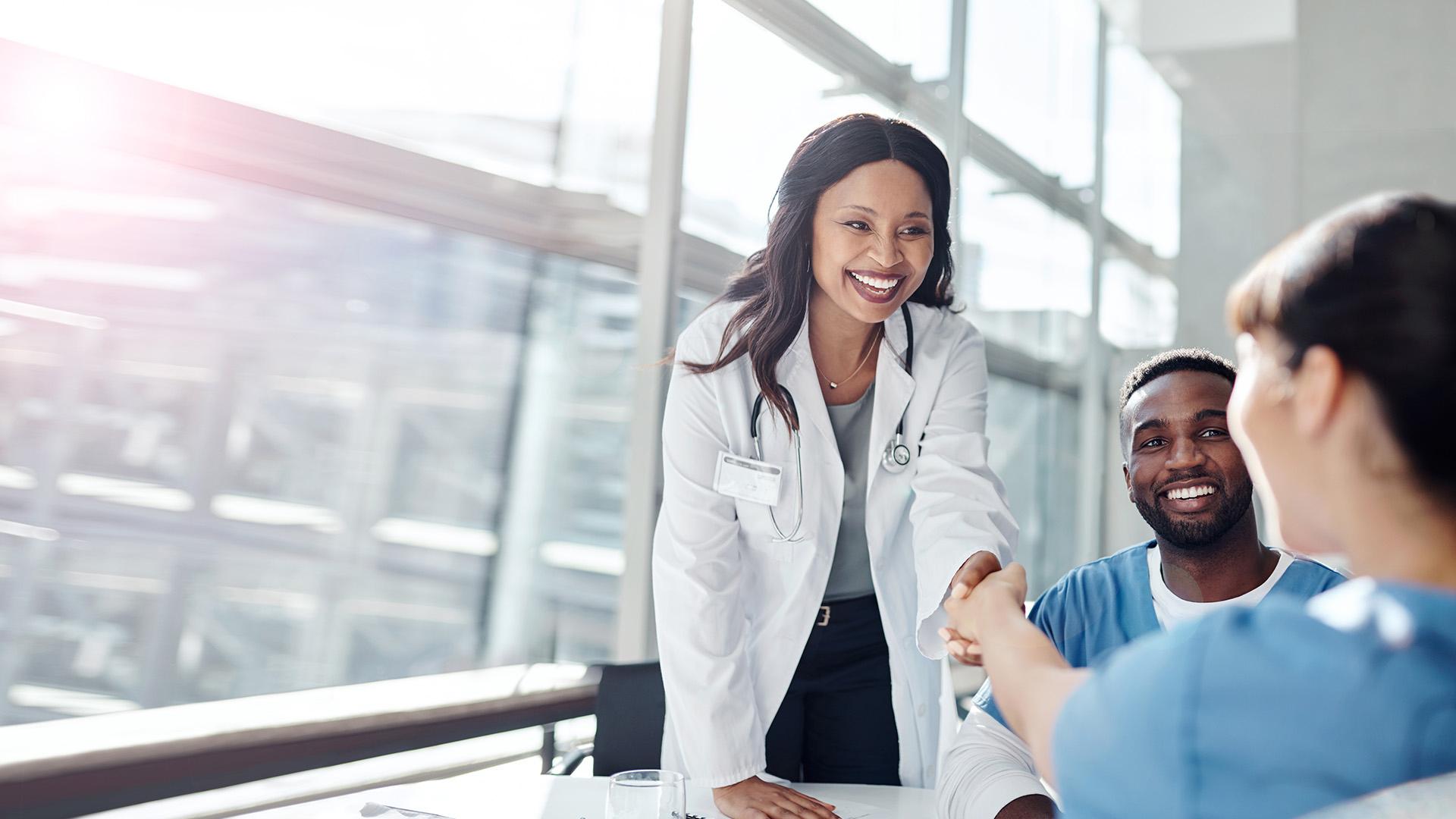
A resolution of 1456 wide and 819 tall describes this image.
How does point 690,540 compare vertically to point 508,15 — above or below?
below

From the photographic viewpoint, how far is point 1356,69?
3760 millimetres

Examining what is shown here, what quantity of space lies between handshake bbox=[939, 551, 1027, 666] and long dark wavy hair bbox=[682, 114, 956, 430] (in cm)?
44

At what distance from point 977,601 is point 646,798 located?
1.21ft

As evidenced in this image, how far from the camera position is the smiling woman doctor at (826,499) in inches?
61.9

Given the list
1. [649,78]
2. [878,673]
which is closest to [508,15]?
[649,78]

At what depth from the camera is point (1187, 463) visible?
1.48 meters

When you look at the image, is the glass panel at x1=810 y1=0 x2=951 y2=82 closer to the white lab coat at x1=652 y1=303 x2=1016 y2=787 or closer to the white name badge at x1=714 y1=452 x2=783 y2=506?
Answer: the white lab coat at x1=652 y1=303 x2=1016 y2=787

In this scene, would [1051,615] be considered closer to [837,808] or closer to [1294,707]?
[837,808]

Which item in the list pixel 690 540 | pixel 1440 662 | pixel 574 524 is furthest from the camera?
pixel 574 524

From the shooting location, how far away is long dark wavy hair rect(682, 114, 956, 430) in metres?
1.62

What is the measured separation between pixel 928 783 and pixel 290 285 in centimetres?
159

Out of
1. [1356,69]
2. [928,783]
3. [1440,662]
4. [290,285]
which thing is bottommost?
[928,783]

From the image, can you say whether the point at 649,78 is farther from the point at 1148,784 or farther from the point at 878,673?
the point at 1148,784

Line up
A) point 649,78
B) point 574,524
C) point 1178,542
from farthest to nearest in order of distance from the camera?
point 574,524
point 649,78
point 1178,542
